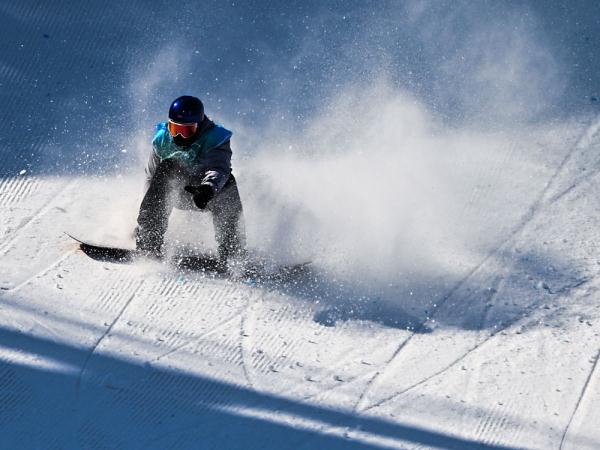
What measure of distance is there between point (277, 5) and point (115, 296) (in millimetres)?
3824

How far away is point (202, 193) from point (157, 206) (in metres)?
0.44

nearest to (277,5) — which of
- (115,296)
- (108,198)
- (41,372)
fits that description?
(108,198)

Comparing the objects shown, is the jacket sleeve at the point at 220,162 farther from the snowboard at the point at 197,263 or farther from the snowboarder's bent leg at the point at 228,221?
the snowboard at the point at 197,263

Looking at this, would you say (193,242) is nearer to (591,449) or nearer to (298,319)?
(298,319)

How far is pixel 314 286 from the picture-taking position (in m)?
4.78

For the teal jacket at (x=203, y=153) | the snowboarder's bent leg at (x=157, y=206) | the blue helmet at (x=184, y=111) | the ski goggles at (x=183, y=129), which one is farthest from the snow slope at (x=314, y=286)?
the blue helmet at (x=184, y=111)

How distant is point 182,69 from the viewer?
6977 millimetres

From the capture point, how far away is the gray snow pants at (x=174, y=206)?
470cm

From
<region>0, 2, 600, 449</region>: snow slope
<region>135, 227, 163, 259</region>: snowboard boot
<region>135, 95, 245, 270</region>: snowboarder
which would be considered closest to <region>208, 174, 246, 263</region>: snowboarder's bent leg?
<region>135, 95, 245, 270</region>: snowboarder

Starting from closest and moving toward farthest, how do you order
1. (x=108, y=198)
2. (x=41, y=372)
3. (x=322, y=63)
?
(x=41, y=372) < (x=108, y=198) < (x=322, y=63)

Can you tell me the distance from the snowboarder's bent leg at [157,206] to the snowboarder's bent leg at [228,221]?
24cm

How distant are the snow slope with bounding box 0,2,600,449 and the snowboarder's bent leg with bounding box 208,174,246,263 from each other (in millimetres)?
212

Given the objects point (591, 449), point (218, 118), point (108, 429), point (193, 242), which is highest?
point (218, 118)

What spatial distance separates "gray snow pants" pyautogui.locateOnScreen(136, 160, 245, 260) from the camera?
4.70 meters
